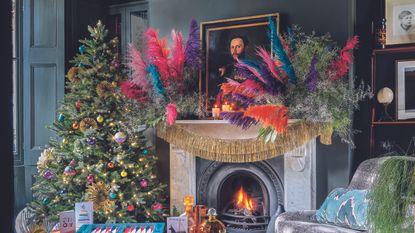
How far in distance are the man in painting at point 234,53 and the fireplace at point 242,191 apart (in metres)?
0.86

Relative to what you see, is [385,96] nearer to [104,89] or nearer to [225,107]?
[225,107]

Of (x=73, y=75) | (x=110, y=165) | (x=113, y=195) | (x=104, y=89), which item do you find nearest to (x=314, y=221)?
(x=113, y=195)

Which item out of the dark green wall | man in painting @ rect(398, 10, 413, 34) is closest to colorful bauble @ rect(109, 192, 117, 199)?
the dark green wall

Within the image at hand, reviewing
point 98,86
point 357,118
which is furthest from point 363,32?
point 98,86

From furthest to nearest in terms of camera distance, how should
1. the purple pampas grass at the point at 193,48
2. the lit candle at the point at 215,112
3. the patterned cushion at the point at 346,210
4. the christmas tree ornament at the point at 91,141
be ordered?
the purple pampas grass at the point at 193,48, the lit candle at the point at 215,112, the christmas tree ornament at the point at 91,141, the patterned cushion at the point at 346,210

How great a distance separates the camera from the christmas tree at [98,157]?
3539mm

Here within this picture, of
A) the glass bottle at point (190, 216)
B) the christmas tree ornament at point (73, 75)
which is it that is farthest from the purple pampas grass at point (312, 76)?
the christmas tree ornament at point (73, 75)

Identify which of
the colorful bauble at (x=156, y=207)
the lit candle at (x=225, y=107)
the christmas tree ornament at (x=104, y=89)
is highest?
the christmas tree ornament at (x=104, y=89)

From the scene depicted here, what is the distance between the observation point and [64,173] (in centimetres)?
357

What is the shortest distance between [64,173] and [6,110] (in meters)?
3.43

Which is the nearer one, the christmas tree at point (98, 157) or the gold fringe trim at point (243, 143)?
the gold fringe trim at point (243, 143)

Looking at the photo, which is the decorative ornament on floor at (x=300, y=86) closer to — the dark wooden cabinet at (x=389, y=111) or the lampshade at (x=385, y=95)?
the lampshade at (x=385, y=95)

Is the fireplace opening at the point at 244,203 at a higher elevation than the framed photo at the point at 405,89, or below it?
below

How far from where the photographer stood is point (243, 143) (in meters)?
3.59
